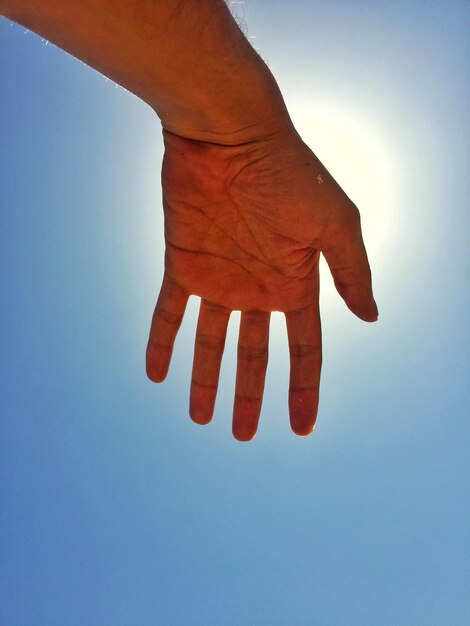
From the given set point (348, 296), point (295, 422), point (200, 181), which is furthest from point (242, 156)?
point (295, 422)

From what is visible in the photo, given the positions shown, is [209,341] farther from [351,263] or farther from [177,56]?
[177,56]

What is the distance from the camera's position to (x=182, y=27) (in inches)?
96.5

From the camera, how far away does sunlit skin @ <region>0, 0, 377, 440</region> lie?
2.45 metres

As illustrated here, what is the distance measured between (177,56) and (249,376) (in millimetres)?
1955

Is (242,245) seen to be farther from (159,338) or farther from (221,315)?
(159,338)

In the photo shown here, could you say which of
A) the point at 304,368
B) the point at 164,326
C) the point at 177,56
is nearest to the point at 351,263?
the point at 304,368

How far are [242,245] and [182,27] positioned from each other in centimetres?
128

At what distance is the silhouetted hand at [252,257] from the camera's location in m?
3.00

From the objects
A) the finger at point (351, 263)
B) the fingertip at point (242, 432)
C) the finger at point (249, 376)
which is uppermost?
the finger at point (351, 263)

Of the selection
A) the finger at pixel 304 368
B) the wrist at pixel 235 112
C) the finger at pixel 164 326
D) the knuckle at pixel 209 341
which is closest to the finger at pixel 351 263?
the finger at pixel 304 368

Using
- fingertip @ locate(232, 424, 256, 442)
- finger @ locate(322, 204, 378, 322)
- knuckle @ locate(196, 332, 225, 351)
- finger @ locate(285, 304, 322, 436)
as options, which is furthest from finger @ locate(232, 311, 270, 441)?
finger @ locate(322, 204, 378, 322)

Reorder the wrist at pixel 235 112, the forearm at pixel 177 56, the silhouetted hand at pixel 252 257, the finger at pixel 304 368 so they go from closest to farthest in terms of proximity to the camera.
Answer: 1. the forearm at pixel 177 56
2. the wrist at pixel 235 112
3. the silhouetted hand at pixel 252 257
4. the finger at pixel 304 368

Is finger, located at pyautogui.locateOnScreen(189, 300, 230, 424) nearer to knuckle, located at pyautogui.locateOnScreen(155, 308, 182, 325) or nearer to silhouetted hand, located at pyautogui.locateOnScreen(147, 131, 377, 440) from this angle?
silhouetted hand, located at pyautogui.locateOnScreen(147, 131, 377, 440)

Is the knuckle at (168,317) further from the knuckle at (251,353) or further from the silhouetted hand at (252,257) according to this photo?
the knuckle at (251,353)
